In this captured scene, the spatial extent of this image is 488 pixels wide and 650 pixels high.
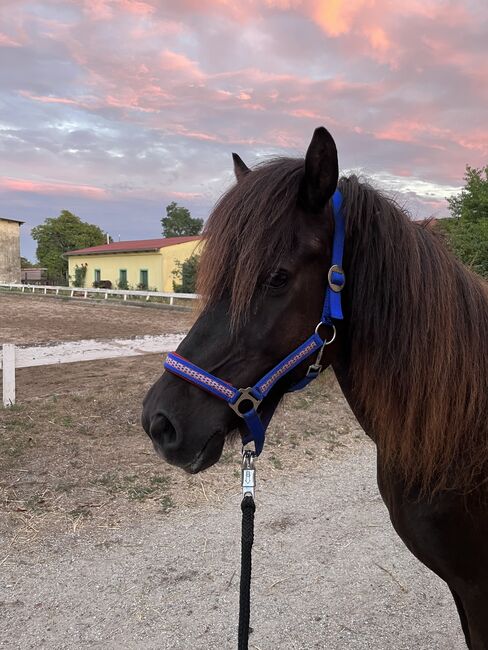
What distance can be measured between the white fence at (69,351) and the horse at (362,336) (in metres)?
4.88

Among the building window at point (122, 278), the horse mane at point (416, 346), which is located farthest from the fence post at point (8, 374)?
the building window at point (122, 278)

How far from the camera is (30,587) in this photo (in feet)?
8.96

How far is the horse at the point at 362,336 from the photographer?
58.4 inches

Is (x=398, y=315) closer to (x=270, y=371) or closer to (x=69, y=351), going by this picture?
(x=270, y=371)

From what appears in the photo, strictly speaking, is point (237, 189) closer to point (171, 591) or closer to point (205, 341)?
point (205, 341)

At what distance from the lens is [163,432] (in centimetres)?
148

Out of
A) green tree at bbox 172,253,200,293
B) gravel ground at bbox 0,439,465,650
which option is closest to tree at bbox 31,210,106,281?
green tree at bbox 172,253,200,293

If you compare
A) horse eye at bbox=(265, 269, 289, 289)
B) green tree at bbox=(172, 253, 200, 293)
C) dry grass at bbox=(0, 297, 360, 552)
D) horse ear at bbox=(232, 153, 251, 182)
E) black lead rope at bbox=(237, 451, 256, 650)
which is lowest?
dry grass at bbox=(0, 297, 360, 552)

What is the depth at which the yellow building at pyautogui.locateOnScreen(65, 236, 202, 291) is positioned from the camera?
3262cm

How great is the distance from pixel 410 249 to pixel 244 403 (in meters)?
0.78

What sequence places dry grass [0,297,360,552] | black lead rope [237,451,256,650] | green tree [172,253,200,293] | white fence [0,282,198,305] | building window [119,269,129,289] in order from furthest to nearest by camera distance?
building window [119,269,129,289] → green tree [172,253,200,293] → white fence [0,282,198,305] → dry grass [0,297,360,552] → black lead rope [237,451,256,650]

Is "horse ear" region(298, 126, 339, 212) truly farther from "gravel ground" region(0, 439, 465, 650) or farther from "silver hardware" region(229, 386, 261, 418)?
"gravel ground" region(0, 439, 465, 650)

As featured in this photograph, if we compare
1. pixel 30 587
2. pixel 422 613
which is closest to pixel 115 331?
pixel 30 587

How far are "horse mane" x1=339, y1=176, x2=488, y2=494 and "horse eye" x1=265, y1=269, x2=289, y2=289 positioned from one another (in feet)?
0.86
